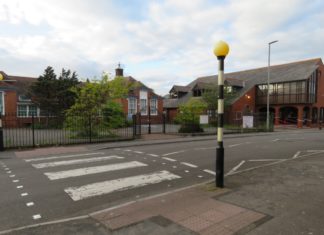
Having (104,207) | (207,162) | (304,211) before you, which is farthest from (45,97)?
(304,211)

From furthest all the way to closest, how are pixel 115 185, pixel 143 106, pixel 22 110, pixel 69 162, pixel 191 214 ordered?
pixel 143 106 → pixel 22 110 → pixel 69 162 → pixel 115 185 → pixel 191 214

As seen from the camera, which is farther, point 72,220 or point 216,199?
point 216,199

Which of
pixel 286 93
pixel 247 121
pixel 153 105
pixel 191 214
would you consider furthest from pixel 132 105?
pixel 191 214

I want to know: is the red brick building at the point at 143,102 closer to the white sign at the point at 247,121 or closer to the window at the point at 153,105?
the window at the point at 153,105

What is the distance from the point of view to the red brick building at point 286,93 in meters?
36.2

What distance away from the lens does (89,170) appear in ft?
26.1

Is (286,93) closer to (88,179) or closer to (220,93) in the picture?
(220,93)

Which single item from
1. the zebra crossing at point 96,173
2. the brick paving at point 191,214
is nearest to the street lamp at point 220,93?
the brick paving at point 191,214

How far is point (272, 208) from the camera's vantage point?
15.3 feet

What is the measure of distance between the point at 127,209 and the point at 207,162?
5054mm

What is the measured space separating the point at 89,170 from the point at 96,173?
47cm

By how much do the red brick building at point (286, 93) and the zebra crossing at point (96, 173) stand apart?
26559 millimetres

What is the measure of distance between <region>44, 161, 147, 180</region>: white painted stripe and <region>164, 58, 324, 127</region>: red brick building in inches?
1049

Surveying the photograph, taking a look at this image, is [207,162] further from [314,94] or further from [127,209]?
[314,94]
